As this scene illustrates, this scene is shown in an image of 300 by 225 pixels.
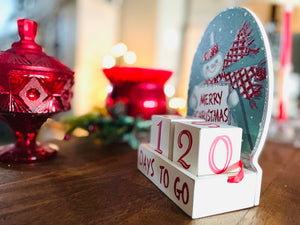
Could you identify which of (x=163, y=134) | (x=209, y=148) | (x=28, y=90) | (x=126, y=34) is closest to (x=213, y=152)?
(x=209, y=148)

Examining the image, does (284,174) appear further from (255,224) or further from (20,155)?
(20,155)

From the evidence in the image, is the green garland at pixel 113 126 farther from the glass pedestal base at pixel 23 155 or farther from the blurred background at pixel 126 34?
the blurred background at pixel 126 34

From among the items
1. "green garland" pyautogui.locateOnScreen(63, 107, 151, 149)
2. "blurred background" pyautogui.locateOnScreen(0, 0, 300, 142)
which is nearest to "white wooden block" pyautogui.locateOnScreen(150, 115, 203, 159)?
"green garland" pyautogui.locateOnScreen(63, 107, 151, 149)

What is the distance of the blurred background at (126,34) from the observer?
1566mm

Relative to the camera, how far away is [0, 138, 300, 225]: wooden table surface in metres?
0.31

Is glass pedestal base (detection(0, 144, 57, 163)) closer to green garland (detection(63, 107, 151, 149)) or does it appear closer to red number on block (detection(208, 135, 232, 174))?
green garland (detection(63, 107, 151, 149))

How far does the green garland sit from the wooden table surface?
0.13 m

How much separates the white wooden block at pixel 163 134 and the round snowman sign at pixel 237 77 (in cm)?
7

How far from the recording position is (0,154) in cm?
54

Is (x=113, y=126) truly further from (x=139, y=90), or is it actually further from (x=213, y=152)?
(x=213, y=152)

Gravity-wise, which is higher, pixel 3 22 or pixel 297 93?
pixel 3 22

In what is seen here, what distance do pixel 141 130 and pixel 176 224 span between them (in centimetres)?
42

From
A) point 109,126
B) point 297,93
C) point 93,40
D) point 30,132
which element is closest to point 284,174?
point 109,126

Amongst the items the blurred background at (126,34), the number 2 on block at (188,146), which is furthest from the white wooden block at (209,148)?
the blurred background at (126,34)
